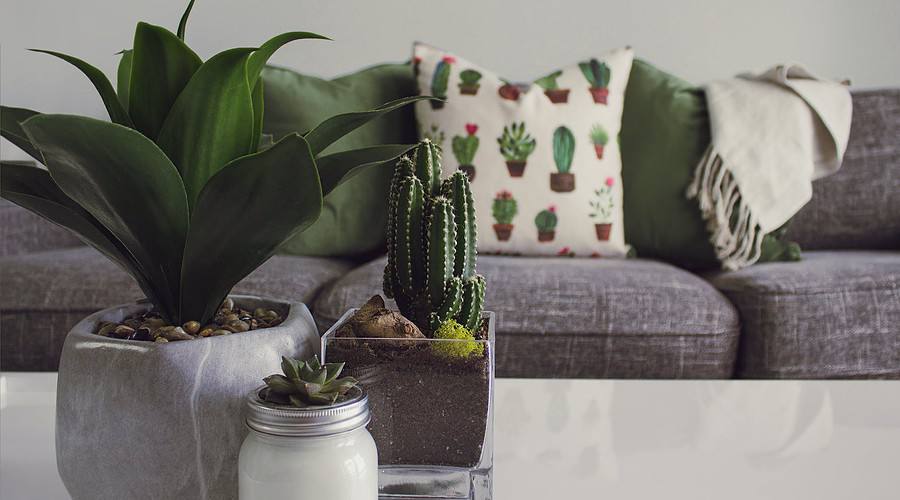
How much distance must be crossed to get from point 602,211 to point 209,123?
152 centimetres

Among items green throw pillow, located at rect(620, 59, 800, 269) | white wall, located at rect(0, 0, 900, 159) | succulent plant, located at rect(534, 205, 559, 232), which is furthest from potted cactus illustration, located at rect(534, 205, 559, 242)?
white wall, located at rect(0, 0, 900, 159)

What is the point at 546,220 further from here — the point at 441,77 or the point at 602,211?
the point at 441,77

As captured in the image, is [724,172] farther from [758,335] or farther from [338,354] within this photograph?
[338,354]

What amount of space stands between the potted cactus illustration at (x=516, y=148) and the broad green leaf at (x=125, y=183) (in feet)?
4.75

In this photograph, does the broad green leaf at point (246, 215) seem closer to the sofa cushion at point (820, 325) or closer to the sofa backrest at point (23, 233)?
the sofa cushion at point (820, 325)

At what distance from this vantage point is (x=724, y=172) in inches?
76.4

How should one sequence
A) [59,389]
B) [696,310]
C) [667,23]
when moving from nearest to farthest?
1. [59,389]
2. [696,310]
3. [667,23]

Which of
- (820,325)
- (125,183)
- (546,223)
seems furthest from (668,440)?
(546,223)

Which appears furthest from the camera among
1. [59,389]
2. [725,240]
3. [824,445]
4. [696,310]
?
[725,240]

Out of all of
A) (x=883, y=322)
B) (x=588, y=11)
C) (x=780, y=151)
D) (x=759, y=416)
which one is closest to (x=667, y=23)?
(x=588, y=11)

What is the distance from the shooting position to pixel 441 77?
2.04 metres

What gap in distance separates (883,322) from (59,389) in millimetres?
1495

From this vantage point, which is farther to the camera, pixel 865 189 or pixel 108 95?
pixel 865 189

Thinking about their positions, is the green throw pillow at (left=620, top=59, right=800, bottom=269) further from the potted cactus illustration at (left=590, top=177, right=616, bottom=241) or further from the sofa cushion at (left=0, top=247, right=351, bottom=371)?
the sofa cushion at (left=0, top=247, right=351, bottom=371)
